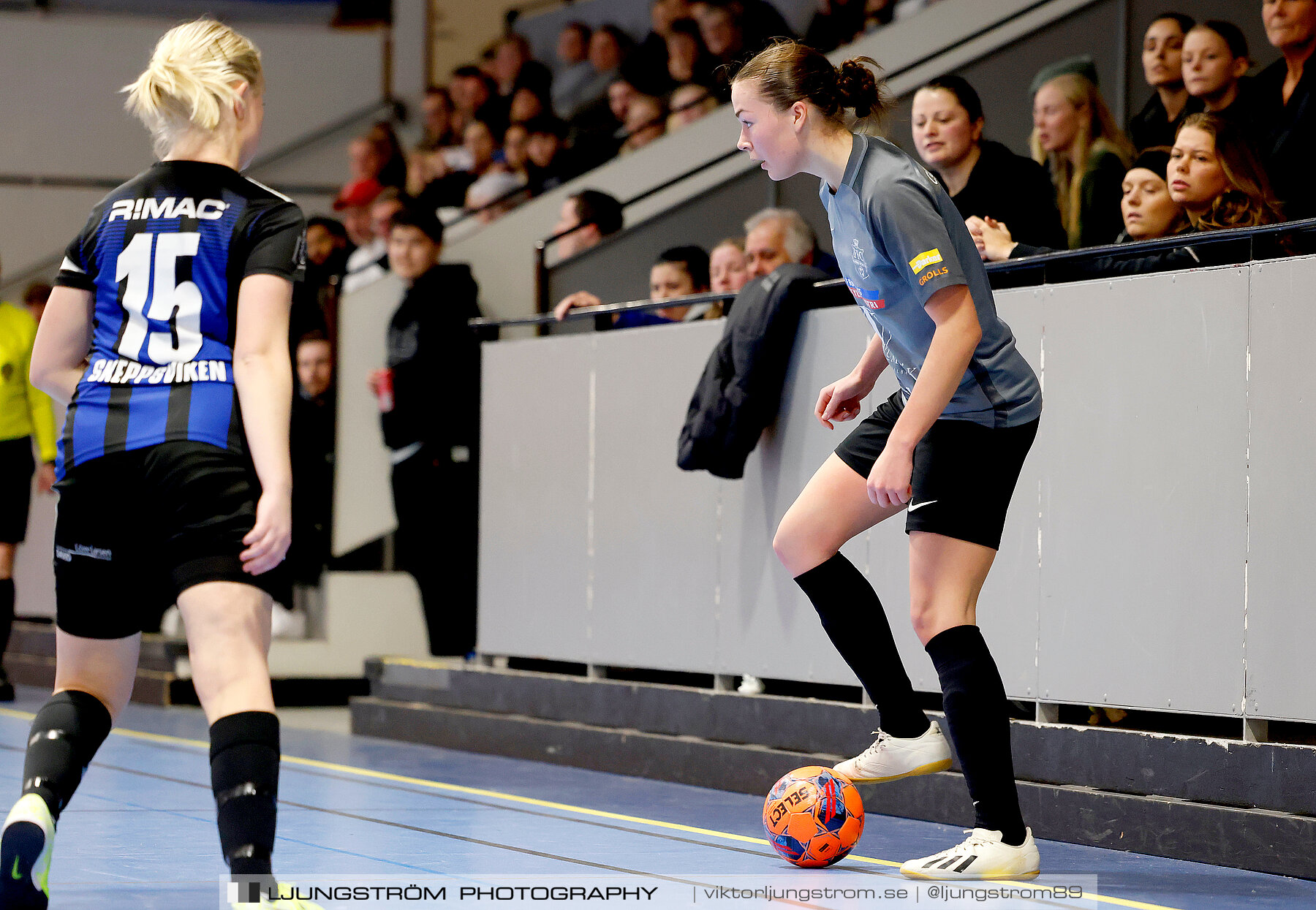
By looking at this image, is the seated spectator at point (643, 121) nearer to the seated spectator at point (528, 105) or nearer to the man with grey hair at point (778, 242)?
the seated spectator at point (528, 105)

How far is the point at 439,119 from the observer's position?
12531 millimetres

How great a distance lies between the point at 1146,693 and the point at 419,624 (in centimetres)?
487

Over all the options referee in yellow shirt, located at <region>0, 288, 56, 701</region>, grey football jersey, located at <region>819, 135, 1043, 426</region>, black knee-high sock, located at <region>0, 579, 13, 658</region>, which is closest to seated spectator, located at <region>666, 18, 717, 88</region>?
referee in yellow shirt, located at <region>0, 288, 56, 701</region>

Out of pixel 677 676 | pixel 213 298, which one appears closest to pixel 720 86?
pixel 677 676

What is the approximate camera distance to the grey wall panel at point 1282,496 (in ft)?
13.0

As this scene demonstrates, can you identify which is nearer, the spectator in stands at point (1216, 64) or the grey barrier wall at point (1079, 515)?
the grey barrier wall at point (1079, 515)

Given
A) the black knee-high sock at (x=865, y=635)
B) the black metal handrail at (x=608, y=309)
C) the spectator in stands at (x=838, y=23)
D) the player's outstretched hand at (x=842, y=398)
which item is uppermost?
the spectator in stands at (x=838, y=23)

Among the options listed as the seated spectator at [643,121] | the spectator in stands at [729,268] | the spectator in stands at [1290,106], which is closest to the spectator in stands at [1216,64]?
the spectator in stands at [1290,106]

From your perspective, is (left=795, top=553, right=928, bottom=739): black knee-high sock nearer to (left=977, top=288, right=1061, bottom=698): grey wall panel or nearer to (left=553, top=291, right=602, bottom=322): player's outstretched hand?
(left=977, top=288, right=1061, bottom=698): grey wall panel

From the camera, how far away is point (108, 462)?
9.52 ft

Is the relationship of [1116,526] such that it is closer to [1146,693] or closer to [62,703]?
[1146,693]

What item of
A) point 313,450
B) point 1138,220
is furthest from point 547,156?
point 1138,220

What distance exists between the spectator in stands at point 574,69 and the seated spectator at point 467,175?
1.00m

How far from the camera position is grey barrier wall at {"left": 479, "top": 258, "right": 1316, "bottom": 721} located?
161 inches
